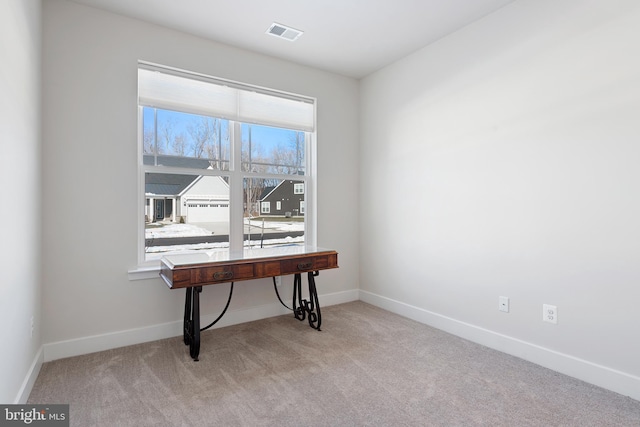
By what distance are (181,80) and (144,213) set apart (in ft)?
4.04

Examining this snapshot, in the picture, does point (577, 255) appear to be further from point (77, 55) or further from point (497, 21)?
point (77, 55)

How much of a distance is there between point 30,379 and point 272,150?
2.62 meters

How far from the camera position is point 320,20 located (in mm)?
2816

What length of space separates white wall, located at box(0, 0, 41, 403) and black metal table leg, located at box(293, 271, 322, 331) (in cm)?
202

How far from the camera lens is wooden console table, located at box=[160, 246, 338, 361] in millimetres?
2426

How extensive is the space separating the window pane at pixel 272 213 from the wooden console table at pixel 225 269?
0.48 m

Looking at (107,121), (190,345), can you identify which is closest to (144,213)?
(107,121)

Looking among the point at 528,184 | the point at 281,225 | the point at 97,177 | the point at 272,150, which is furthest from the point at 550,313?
the point at 97,177

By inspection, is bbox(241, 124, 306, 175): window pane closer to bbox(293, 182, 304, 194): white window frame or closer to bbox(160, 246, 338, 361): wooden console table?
bbox(293, 182, 304, 194): white window frame

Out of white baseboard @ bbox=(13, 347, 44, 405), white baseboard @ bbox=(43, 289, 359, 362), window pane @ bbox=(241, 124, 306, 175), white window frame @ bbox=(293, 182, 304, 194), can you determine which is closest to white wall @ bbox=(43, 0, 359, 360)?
white baseboard @ bbox=(43, 289, 359, 362)

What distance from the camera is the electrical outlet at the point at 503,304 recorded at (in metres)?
2.64

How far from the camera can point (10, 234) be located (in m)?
1.70

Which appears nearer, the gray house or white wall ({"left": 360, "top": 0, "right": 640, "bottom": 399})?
white wall ({"left": 360, "top": 0, "right": 640, "bottom": 399})

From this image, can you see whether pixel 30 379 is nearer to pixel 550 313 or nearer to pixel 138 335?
pixel 138 335
